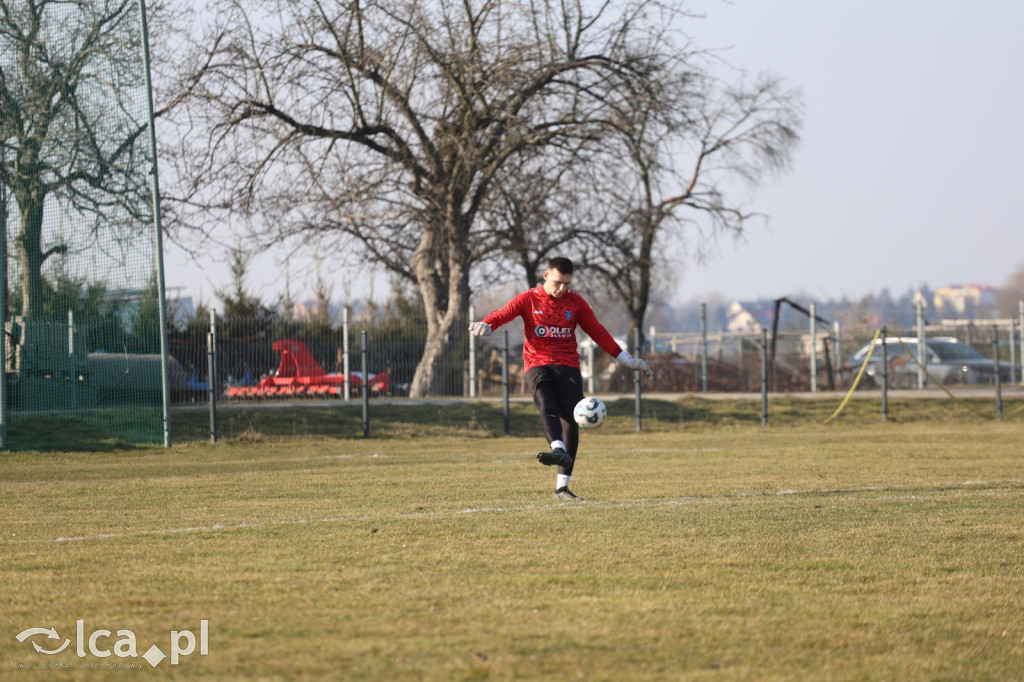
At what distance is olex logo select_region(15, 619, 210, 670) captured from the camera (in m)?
3.93

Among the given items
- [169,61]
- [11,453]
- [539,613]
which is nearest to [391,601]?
[539,613]

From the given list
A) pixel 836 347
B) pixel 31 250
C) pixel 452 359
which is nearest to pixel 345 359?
pixel 452 359

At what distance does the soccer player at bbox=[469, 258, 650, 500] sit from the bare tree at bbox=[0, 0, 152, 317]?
974 cm

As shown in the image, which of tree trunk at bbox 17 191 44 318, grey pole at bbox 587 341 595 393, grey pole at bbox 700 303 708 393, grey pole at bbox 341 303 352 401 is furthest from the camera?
grey pole at bbox 700 303 708 393

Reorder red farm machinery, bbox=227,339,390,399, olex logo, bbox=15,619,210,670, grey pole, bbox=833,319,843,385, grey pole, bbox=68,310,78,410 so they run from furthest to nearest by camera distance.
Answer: grey pole, bbox=833,319,843,385 → red farm machinery, bbox=227,339,390,399 → grey pole, bbox=68,310,78,410 → olex logo, bbox=15,619,210,670

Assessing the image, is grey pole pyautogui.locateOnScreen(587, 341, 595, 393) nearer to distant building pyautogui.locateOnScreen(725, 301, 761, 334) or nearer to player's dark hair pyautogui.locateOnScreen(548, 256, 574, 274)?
distant building pyautogui.locateOnScreen(725, 301, 761, 334)

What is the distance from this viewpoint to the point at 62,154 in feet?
54.8

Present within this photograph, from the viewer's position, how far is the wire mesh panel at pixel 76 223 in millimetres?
16500

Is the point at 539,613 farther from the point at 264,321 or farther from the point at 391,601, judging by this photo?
the point at 264,321

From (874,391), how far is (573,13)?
12.7 meters

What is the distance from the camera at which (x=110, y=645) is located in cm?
414

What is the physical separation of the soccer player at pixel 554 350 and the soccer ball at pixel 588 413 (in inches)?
3.0

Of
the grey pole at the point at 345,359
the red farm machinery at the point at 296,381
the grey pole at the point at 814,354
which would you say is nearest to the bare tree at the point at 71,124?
the red farm machinery at the point at 296,381

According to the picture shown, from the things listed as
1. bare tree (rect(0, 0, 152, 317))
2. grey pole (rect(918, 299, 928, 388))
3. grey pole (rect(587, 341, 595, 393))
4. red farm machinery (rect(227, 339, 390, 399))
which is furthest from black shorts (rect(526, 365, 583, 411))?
grey pole (rect(918, 299, 928, 388))
